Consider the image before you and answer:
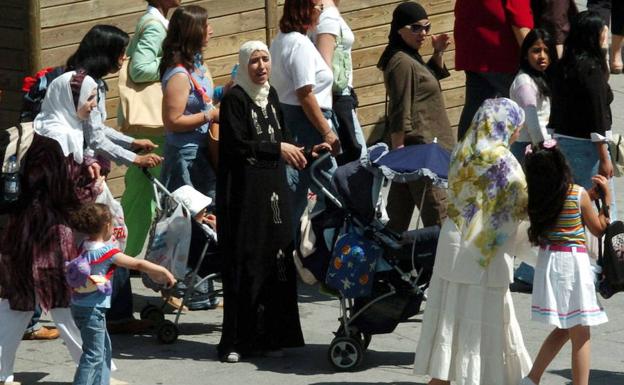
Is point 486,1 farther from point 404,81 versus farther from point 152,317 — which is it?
point 152,317

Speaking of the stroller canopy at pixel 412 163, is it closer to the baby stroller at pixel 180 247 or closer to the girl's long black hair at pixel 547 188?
the girl's long black hair at pixel 547 188

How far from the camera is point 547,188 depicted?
7.13 m

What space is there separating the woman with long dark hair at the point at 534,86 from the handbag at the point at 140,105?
7.54 feet

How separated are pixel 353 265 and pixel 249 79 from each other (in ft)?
4.02

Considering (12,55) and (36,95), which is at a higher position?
(12,55)

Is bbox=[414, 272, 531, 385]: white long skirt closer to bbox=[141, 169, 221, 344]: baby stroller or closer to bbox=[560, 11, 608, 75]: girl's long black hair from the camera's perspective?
bbox=[141, 169, 221, 344]: baby stroller

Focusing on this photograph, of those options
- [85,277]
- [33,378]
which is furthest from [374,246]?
[33,378]

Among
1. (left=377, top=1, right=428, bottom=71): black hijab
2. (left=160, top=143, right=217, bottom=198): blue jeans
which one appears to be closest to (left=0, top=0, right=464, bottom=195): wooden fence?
(left=160, top=143, right=217, bottom=198): blue jeans

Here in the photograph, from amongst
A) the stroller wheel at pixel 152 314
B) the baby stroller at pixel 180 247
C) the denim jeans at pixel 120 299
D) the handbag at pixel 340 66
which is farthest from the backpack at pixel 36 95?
the handbag at pixel 340 66

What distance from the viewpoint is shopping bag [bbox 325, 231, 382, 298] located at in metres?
7.86

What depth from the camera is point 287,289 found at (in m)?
8.33

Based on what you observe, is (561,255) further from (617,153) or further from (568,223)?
(617,153)

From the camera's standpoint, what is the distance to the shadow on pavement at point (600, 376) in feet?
25.4

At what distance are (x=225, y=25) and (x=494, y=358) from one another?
17.7ft
